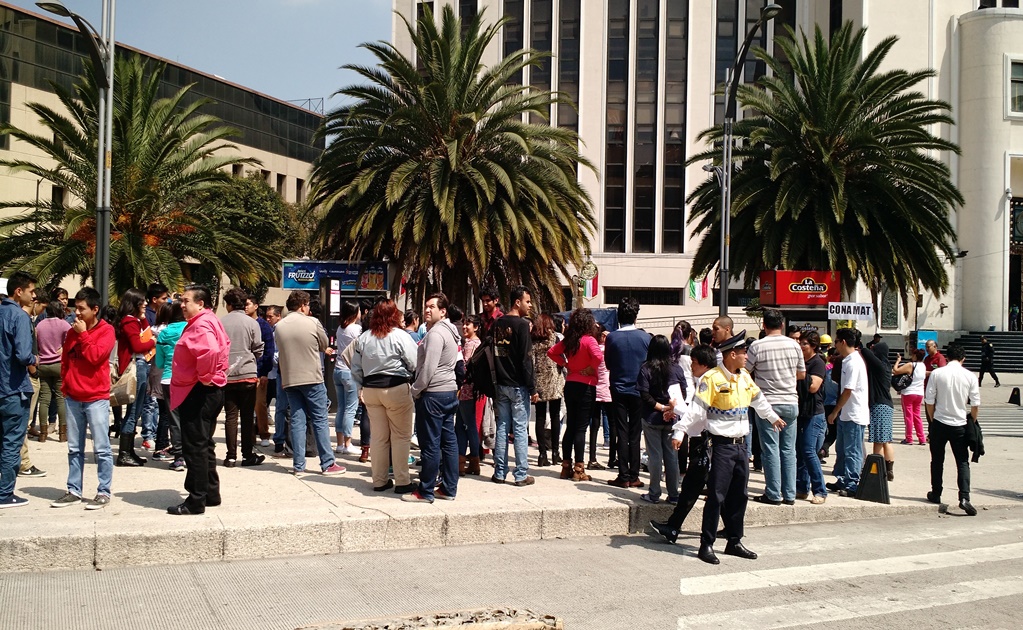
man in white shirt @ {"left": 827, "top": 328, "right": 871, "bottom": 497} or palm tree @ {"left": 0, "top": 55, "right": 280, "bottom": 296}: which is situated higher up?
palm tree @ {"left": 0, "top": 55, "right": 280, "bottom": 296}

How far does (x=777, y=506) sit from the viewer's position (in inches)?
356

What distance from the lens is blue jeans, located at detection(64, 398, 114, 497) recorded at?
7.46 metres

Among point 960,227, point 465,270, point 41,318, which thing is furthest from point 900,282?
point 960,227

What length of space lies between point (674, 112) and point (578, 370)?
143ft

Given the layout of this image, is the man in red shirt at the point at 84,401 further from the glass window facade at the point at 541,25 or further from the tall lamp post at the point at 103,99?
the glass window facade at the point at 541,25

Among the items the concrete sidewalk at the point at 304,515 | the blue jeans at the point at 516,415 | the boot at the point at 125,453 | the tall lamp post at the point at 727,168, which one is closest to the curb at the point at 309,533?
the concrete sidewalk at the point at 304,515

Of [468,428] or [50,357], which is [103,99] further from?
[468,428]

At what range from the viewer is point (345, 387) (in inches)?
422

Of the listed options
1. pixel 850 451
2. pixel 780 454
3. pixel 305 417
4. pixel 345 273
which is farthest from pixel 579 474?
pixel 345 273

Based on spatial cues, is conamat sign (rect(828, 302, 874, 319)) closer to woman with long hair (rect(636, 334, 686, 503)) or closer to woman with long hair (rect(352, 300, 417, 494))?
woman with long hair (rect(636, 334, 686, 503))

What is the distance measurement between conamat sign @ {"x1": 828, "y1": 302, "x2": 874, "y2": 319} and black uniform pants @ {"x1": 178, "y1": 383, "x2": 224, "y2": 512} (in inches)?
678

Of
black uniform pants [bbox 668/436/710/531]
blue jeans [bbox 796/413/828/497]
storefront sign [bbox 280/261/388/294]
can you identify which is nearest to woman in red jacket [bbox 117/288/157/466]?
black uniform pants [bbox 668/436/710/531]

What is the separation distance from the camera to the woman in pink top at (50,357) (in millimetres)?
10781

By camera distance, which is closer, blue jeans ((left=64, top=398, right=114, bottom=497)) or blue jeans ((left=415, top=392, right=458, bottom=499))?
blue jeans ((left=64, top=398, right=114, bottom=497))
